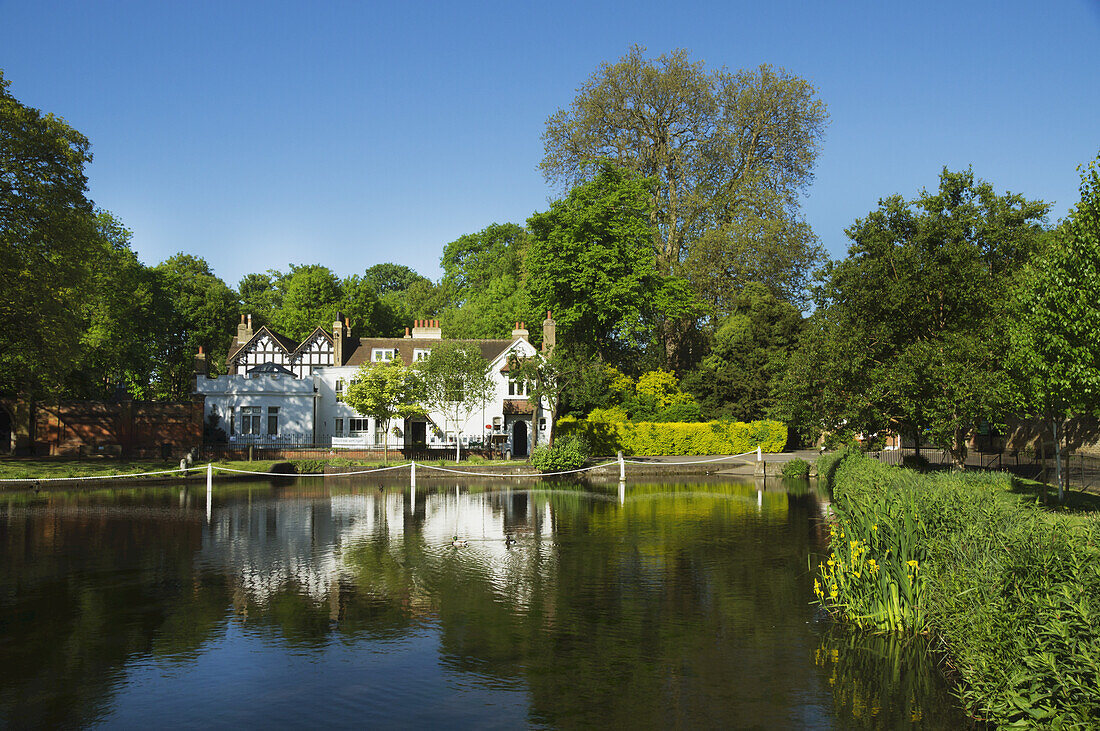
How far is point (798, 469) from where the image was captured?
3897 centimetres

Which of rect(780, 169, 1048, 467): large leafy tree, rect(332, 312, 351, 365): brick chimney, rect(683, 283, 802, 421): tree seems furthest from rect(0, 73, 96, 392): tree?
rect(683, 283, 802, 421): tree

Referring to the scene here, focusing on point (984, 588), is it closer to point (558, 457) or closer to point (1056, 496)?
point (1056, 496)

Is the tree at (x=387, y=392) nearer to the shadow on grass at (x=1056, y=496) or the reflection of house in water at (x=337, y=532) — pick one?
the reflection of house in water at (x=337, y=532)

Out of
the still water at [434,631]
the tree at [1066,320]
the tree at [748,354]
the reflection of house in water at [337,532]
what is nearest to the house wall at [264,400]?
the reflection of house in water at [337,532]

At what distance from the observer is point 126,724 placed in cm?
807

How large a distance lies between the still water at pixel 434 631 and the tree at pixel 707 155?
1362 inches

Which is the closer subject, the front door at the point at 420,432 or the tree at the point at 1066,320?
the tree at the point at 1066,320

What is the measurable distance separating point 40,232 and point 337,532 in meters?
24.5

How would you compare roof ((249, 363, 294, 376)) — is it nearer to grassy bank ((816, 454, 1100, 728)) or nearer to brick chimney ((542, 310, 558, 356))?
brick chimney ((542, 310, 558, 356))

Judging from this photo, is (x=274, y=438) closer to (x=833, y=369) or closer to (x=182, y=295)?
(x=182, y=295)

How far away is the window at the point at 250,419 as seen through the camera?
1893 inches

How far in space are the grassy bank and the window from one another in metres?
42.1

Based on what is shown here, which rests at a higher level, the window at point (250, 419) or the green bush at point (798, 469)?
the window at point (250, 419)

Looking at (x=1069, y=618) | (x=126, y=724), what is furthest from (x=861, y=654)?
(x=126, y=724)
